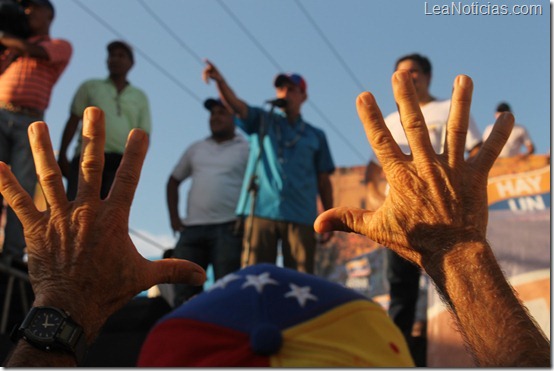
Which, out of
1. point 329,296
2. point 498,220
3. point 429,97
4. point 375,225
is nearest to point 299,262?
point 429,97

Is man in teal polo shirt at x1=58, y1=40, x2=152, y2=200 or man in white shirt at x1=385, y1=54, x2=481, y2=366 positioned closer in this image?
man in white shirt at x1=385, y1=54, x2=481, y2=366

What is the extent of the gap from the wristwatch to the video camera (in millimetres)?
3808

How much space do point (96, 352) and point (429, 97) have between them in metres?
2.43

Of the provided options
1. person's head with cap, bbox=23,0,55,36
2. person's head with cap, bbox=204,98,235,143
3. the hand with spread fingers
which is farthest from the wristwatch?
person's head with cap, bbox=23,0,55,36

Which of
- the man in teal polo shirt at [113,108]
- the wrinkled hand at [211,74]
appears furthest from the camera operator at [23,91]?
the wrinkled hand at [211,74]

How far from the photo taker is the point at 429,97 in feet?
15.3

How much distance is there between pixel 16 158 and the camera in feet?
15.2

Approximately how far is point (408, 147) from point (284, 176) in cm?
91

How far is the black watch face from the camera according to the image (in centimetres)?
150

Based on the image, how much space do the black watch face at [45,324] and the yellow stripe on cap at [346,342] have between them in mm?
574

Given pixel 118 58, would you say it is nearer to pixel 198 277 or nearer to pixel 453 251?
pixel 198 277

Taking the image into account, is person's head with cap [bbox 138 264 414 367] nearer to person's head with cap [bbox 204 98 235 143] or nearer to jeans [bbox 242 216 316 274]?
jeans [bbox 242 216 316 274]

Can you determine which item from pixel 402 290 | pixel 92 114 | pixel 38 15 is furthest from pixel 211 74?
pixel 92 114

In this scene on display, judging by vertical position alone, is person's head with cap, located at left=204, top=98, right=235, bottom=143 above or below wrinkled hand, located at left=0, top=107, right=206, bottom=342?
above
